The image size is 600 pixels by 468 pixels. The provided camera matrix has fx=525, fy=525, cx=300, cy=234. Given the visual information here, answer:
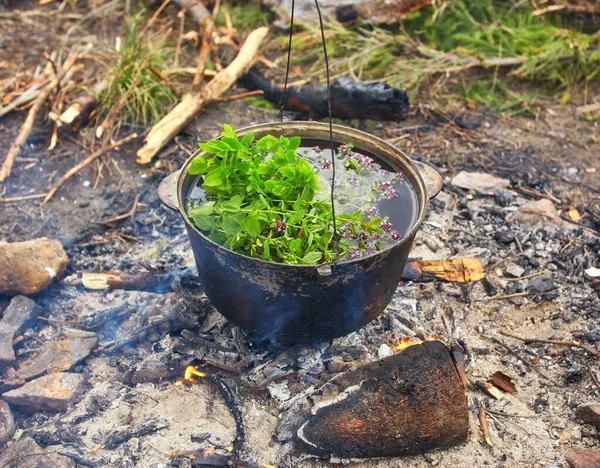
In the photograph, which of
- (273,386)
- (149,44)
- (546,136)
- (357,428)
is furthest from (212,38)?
(357,428)

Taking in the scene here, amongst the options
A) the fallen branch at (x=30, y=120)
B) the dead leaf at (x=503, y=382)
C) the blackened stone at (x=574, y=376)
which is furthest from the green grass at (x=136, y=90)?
the blackened stone at (x=574, y=376)

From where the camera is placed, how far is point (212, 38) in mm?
5547

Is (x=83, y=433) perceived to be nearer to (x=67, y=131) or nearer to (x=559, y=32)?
(x=67, y=131)

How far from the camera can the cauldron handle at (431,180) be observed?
2.55m

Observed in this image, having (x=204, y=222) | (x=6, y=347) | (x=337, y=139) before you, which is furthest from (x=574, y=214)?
(x=6, y=347)

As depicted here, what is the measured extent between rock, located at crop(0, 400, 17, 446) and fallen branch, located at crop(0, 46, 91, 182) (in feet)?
7.40

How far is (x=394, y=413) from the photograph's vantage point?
2436mm

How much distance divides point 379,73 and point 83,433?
15.1 feet

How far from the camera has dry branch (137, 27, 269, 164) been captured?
14.6ft

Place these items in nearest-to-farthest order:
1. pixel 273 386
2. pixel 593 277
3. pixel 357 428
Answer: pixel 357 428 < pixel 273 386 < pixel 593 277

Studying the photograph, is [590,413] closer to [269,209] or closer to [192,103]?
[269,209]

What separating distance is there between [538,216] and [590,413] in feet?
5.56

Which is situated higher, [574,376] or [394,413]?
[394,413]

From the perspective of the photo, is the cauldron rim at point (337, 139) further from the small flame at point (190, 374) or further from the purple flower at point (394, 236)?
the small flame at point (190, 374)
